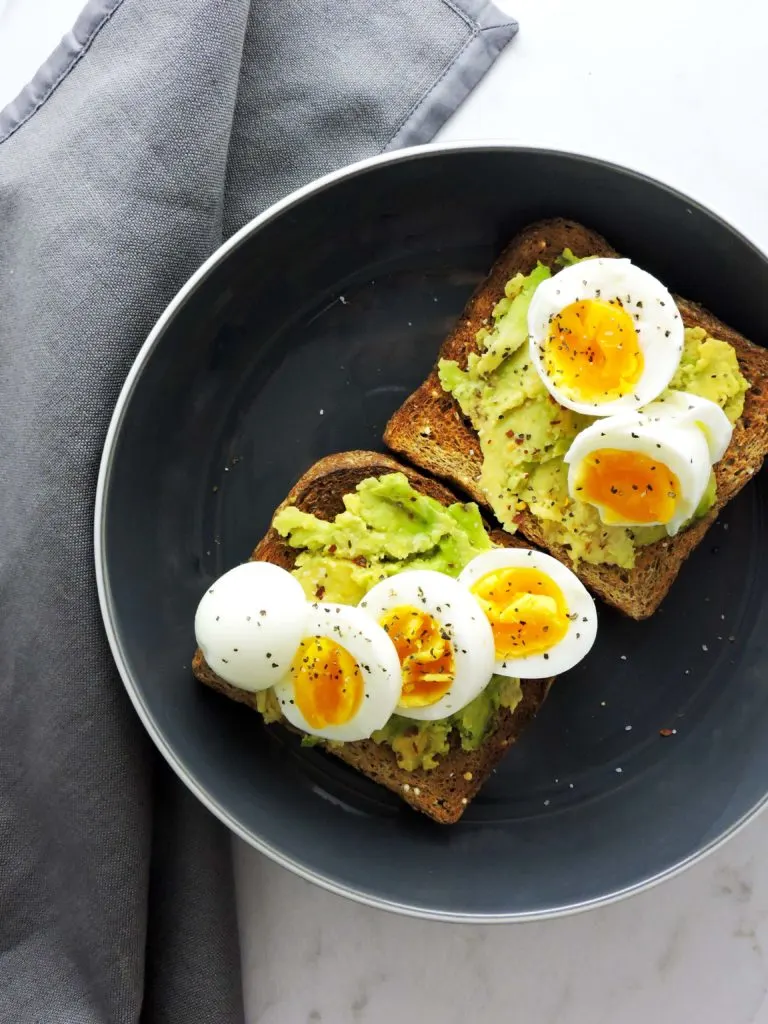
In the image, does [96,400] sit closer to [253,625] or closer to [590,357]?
[253,625]

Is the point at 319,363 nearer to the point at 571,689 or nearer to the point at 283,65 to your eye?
the point at 283,65

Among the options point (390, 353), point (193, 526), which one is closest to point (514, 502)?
point (390, 353)

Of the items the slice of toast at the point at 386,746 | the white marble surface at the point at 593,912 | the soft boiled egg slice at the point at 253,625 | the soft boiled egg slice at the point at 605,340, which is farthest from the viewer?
the white marble surface at the point at 593,912

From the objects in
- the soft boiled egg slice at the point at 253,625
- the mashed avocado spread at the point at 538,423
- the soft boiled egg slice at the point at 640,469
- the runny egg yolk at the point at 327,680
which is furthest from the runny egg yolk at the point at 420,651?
the soft boiled egg slice at the point at 640,469

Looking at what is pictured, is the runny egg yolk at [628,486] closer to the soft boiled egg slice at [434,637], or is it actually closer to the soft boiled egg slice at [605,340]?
the soft boiled egg slice at [605,340]

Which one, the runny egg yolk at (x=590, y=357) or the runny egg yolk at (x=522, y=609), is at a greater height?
the runny egg yolk at (x=590, y=357)

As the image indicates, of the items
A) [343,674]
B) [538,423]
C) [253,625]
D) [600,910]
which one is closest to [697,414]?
[538,423]
